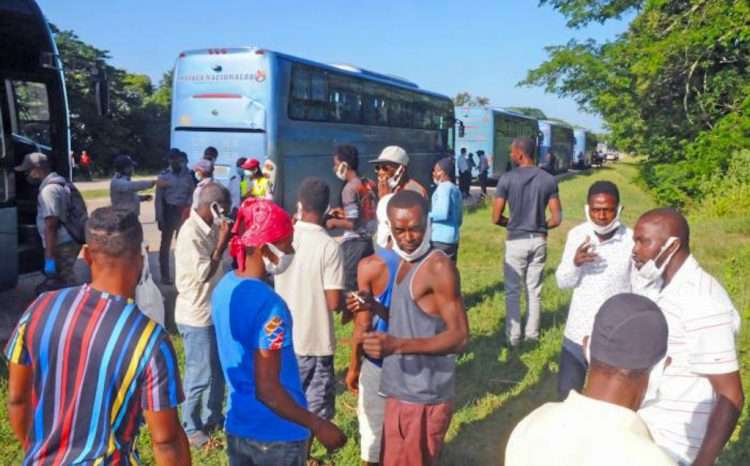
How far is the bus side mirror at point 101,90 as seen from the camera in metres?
8.88

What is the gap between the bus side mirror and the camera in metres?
8.88

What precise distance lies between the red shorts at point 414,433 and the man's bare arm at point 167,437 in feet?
3.85

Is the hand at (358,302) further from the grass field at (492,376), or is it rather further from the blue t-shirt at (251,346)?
the grass field at (492,376)

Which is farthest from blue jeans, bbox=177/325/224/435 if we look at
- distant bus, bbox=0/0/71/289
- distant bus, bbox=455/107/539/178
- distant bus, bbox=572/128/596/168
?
distant bus, bbox=572/128/596/168

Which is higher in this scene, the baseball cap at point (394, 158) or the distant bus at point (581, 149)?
the distant bus at point (581, 149)

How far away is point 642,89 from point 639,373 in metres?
20.5

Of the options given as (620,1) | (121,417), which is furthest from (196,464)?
(620,1)

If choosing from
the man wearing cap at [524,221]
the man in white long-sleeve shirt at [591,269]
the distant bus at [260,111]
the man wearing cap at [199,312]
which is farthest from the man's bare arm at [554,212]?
the distant bus at [260,111]

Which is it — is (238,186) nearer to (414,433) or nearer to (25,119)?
(25,119)

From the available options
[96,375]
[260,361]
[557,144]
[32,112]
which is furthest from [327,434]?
[557,144]

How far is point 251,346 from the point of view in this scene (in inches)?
104

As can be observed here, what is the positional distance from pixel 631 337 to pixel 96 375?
165 cm

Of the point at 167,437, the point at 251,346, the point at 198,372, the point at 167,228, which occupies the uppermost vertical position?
the point at 167,228

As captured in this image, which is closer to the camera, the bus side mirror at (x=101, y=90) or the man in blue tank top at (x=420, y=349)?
the man in blue tank top at (x=420, y=349)
